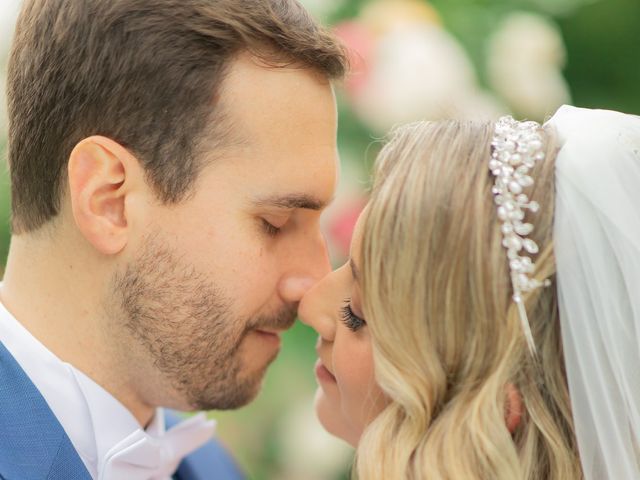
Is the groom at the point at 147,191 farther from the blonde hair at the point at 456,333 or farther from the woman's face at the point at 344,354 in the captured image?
the blonde hair at the point at 456,333

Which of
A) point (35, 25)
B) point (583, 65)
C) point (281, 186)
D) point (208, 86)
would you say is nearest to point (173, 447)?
point (281, 186)

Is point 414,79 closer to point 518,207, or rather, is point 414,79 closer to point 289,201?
point 289,201

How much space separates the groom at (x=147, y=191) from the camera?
315cm

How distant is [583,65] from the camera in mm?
4531

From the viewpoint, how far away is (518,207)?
2609 mm

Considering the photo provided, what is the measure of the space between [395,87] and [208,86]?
1053 mm

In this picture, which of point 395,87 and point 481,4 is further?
point 481,4

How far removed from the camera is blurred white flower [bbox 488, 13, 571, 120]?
407 cm

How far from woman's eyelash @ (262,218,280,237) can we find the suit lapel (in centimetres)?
91

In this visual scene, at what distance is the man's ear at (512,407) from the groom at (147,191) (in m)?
0.96

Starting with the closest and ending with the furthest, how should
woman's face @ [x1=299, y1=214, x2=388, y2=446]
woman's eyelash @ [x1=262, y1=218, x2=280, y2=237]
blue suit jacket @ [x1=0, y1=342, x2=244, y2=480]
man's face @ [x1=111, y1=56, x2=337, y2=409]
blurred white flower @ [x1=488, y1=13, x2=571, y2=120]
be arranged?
1. blue suit jacket @ [x1=0, y1=342, x2=244, y2=480]
2. woman's face @ [x1=299, y1=214, x2=388, y2=446]
3. man's face @ [x1=111, y1=56, x2=337, y2=409]
4. woman's eyelash @ [x1=262, y1=218, x2=280, y2=237]
5. blurred white flower @ [x1=488, y1=13, x2=571, y2=120]

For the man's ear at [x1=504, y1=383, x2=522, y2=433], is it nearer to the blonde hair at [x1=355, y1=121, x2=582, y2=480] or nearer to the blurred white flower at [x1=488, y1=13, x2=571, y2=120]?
the blonde hair at [x1=355, y1=121, x2=582, y2=480]

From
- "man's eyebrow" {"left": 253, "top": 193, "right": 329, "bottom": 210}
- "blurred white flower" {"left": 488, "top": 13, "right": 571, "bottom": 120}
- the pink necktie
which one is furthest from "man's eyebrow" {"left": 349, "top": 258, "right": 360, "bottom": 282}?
"blurred white flower" {"left": 488, "top": 13, "right": 571, "bottom": 120}

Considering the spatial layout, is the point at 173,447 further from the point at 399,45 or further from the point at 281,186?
the point at 399,45
